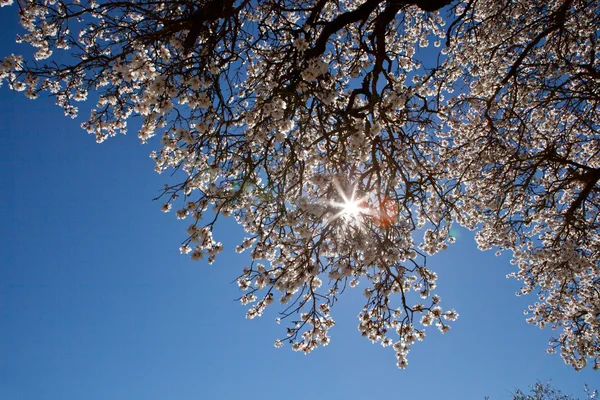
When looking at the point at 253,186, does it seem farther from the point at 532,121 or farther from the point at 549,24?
the point at 532,121

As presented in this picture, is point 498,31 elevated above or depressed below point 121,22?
above

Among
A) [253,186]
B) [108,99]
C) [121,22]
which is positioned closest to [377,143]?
[253,186]

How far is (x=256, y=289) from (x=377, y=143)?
246 centimetres

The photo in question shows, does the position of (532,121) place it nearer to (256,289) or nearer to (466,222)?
(466,222)

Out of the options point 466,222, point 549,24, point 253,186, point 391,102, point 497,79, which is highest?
point 497,79

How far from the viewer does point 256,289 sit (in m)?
4.98

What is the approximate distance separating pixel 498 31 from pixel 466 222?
402cm

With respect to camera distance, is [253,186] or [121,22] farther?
[253,186]

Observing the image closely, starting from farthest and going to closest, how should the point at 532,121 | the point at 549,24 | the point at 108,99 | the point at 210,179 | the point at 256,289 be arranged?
the point at 532,121
the point at 549,24
the point at 108,99
the point at 256,289
the point at 210,179

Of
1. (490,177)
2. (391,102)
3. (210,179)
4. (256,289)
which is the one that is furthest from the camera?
(490,177)

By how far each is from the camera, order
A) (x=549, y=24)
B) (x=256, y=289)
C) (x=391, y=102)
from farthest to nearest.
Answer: (x=549, y=24) → (x=256, y=289) → (x=391, y=102)

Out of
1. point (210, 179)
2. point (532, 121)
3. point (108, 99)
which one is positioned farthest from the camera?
point (532, 121)

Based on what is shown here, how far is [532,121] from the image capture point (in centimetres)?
840

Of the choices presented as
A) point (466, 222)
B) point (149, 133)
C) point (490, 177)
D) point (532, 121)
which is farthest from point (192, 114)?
point (532, 121)
